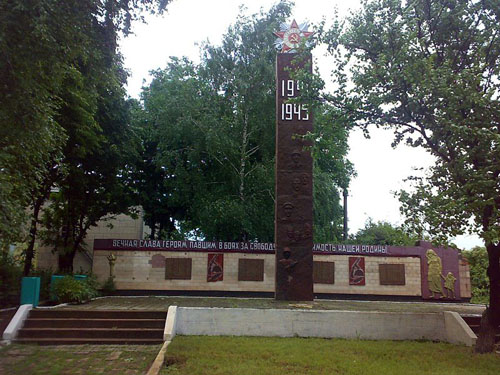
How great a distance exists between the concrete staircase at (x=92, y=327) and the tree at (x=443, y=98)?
6.44m

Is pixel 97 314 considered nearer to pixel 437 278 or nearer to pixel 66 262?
pixel 66 262

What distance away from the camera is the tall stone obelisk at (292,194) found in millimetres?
14578

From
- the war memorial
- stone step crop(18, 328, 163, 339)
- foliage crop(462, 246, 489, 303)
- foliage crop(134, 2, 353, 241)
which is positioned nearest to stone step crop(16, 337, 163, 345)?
stone step crop(18, 328, 163, 339)

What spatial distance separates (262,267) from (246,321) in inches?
282

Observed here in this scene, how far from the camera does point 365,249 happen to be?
1844 cm

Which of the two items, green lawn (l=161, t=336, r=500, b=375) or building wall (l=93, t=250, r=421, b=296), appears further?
building wall (l=93, t=250, r=421, b=296)

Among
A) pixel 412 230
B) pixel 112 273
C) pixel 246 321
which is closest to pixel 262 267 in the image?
pixel 112 273

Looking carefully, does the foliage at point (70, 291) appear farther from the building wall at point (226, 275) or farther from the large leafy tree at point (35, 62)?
the large leafy tree at point (35, 62)

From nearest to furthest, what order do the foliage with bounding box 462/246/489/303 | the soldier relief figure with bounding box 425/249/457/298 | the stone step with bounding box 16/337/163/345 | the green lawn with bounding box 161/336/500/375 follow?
the green lawn with bounding box 161/336/500/375 → the stone step with bounding box 16/337/163/345 → the soldier relief figure with bounding box 425/249/457/298 → the foliage with bounding box 462/246/489/303

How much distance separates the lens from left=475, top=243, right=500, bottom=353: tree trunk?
9.24 meters

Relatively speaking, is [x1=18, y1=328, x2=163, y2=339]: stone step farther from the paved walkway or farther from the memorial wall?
the memorial wall

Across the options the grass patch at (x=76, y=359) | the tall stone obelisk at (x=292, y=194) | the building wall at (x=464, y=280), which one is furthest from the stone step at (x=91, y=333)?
the building wall at (x=464, y=280)

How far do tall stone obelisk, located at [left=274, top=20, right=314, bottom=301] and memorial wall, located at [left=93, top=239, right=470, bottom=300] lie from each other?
343cm

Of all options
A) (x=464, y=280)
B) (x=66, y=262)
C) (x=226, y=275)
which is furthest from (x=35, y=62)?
(x=464, y=280)
